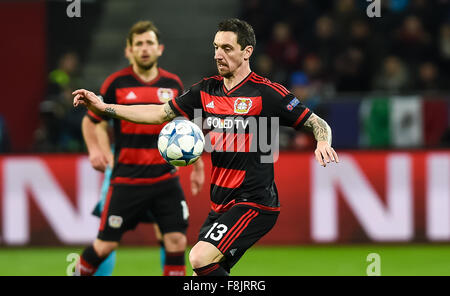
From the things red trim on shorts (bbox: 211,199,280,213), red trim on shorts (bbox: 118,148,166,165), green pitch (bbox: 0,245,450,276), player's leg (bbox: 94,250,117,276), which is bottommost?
green pitch (bbox: 0,245,450,276)

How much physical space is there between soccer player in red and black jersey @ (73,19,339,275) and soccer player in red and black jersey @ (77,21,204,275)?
3.77ft

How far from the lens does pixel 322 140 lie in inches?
201

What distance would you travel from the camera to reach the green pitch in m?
8.10

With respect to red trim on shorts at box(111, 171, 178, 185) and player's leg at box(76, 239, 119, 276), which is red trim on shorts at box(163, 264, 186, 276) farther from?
red trim on shorts at box(111, 171, 178, 185)

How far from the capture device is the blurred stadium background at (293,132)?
952 centimetres

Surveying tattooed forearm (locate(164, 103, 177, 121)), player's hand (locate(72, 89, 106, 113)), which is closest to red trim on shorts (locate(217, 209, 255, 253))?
tattooed forearm (locate(164, 103, 177, 121))

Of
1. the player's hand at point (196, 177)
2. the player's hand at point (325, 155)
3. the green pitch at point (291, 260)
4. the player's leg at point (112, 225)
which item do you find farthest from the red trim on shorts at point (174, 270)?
the player's hand at point (325, 155)

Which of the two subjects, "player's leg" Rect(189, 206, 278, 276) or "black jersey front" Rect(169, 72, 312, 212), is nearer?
"player's leg" Rect(189, 206, 278, 276)

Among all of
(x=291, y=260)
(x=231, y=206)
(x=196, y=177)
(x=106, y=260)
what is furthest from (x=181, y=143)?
(x=291, y=260)

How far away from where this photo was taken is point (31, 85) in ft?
45.8

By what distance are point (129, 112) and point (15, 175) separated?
14.7ft

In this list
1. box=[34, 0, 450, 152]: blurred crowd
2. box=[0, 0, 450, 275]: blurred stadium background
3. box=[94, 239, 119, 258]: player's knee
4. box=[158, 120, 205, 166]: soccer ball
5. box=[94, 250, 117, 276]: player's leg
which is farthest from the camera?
box=[34, 0, 450, 152]: blurred crowd
